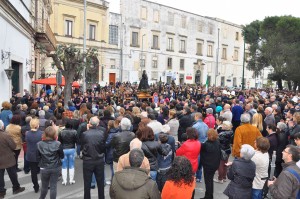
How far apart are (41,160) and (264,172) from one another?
4107 mm

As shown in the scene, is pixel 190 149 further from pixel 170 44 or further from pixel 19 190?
pixel 170 44

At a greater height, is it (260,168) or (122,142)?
(122,142)

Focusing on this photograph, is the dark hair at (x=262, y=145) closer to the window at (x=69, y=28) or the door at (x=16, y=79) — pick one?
the door at (x=16, y=79)

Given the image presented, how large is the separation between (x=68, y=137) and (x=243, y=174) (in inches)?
159

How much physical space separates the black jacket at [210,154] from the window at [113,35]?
35464 millimetres

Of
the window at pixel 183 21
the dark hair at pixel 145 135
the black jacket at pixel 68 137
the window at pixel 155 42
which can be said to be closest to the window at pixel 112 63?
the window at pixel 155 42

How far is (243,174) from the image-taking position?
5262 mm

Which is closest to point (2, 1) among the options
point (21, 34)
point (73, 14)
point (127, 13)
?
point (21, 34)

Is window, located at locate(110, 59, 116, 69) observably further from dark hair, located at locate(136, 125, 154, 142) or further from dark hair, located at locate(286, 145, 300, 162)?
dark hair, located at locate(286, 145, 300, 162)

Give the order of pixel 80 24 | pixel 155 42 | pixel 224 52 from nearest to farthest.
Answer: pixel 80 24, pixel 155 42, pixel 224 52

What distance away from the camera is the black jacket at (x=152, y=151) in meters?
5.88

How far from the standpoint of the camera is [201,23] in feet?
173

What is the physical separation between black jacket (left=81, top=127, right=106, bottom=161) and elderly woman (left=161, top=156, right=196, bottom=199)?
2.39 m

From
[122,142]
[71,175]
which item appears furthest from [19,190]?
[122,142]
